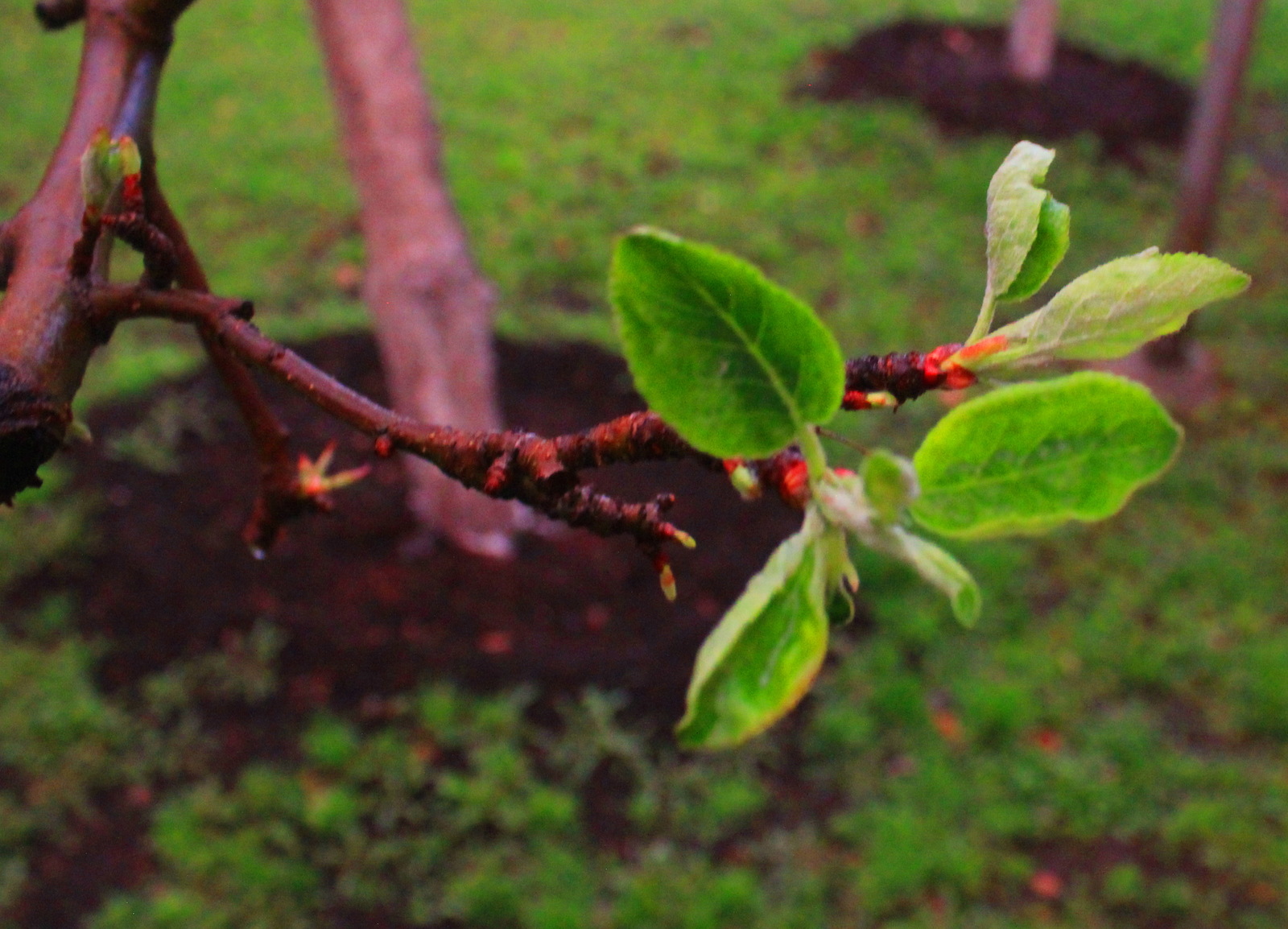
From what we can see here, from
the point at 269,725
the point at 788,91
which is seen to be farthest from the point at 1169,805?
the point at 788,91

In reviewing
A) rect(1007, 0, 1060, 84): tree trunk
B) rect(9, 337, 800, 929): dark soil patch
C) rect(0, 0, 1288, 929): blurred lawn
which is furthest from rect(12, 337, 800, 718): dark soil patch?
rect(1007, 0, 1060, 84): tree trunk

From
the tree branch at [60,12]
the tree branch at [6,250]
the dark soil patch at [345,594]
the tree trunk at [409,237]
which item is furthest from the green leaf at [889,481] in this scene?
the tree trunk at [409,237]

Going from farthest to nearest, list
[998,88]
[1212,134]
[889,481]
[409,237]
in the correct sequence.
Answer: [998,88]
[1212,134]
[409,237]
[889,481]

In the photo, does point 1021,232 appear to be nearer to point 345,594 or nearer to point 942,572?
point 942,572

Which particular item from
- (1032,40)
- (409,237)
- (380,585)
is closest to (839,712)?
(380,585)

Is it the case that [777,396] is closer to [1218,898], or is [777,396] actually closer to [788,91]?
[1218,898]

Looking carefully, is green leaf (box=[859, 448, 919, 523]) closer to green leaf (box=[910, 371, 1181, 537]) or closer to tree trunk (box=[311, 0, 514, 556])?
green leaf (box=[910, 371, 1181, 537])
